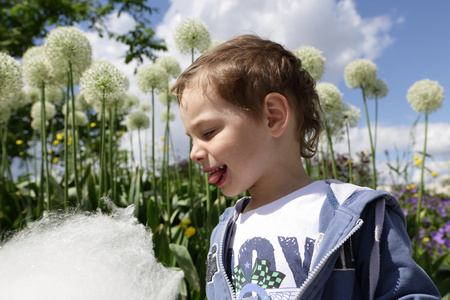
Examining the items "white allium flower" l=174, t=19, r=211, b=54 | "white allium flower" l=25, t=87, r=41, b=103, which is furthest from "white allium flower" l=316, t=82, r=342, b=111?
"white allium flower" l=25, t=87, r=41, b=103

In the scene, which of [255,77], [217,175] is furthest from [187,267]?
[255,77]

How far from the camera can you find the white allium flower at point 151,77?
346 centimetres

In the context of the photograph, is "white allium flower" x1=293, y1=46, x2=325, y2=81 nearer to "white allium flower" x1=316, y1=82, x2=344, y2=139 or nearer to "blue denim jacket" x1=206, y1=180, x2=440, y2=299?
"white allium flower" x1=316, y1=82, x2=344, y2=139

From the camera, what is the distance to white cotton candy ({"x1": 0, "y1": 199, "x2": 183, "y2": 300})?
0.65 meters

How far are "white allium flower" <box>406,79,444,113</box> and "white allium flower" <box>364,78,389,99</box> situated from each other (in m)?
0.25

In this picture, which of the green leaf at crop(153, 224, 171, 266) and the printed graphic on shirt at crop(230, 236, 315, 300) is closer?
the printed graphic on shirt at crop(230, 236, 315, 300)

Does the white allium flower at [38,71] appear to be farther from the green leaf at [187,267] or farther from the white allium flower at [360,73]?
the white allium flower at [360,73]

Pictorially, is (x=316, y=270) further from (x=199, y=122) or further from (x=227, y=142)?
(x=199, y=122)

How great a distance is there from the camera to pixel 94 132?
1591 cm

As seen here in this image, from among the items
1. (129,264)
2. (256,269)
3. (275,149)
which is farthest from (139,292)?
(275,149)

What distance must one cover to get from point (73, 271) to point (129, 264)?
12cm

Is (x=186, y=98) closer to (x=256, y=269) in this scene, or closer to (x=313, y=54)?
(x=256, y=269)

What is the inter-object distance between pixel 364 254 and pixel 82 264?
0.84 m

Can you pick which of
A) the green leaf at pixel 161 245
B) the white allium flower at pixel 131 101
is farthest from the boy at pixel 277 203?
the white allium flower at pixel 131 101
